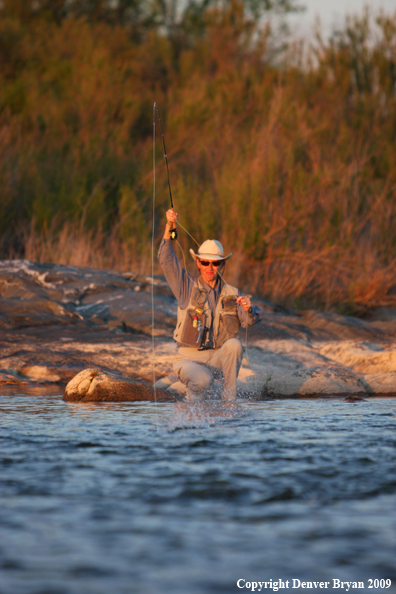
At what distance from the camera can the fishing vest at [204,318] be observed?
22.7ft

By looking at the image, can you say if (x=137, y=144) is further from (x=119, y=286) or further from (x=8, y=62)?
(x=119, y=286)

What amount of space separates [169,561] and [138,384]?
15.6 ft

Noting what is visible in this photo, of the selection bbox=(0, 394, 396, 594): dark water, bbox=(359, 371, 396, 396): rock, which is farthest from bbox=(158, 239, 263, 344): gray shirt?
bbox=(359, 371, 396, 396): rock

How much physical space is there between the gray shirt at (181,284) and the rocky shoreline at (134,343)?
1300 mm

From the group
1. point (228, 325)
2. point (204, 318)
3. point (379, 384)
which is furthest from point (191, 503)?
point (379, 384)

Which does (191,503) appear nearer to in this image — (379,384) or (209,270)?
(209,270)

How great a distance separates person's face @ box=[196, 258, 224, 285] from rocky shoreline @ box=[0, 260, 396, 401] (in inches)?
56.2

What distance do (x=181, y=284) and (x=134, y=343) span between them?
2862 mm

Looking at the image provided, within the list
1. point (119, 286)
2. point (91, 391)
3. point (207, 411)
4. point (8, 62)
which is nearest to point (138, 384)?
point (91, 391)

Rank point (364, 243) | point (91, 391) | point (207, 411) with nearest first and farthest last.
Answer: point (207, 411) < point (91, 391) < point (364, 243)

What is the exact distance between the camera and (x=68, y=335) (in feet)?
32.1

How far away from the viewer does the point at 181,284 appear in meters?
6.95

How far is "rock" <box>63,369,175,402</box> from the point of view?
25.1 feet

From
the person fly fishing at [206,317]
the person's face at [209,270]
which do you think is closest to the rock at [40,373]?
the person fly fishing at [206,317]
